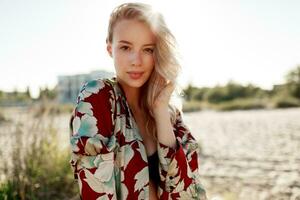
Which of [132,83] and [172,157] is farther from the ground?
[132,83]

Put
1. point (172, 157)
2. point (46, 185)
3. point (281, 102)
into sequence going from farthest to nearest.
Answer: point (281, 102)
point (46, 185)
point (172, 157)

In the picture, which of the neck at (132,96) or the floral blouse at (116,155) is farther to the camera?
the neck at (132,96)

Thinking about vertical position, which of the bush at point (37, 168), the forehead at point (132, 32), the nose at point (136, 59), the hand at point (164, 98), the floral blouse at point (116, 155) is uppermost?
the forehead at point (132, 32)

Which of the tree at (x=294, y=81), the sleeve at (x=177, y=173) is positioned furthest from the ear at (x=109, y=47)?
the tree at (x=294, y=81)

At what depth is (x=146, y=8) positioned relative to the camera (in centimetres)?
214

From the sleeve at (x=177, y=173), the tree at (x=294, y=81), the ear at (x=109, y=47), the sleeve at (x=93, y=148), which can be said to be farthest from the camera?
the tree at (x=294, y=81)

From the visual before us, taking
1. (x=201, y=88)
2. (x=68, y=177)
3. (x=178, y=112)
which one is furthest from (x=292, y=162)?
(x=201, y=88)

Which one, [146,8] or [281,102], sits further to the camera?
[281,102]

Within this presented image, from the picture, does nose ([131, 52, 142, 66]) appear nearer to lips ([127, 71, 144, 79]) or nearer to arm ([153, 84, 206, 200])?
lips ([127, 71, 144, 79])

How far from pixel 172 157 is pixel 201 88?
46.9 meters

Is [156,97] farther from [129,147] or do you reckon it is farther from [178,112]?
[129,147]

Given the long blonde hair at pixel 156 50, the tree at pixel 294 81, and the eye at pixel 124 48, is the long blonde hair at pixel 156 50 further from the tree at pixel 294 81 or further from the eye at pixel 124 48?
the tree at pixel 294 81

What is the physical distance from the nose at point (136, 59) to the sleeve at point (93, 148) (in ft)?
0.91

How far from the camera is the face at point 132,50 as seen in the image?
2066 millimetres
